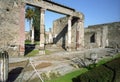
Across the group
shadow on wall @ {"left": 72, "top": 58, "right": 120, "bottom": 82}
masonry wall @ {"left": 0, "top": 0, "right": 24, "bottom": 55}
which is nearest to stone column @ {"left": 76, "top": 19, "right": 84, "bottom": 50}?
masonry wall @ {"left": 0, "top": 0, "right": 24, "bottom": 55}

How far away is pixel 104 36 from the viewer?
2986cm

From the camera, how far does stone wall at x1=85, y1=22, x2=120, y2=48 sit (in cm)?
2845

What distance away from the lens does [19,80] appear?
6.27 metres

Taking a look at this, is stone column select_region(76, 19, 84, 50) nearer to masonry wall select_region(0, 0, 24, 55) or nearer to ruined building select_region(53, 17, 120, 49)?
ruined building select_region(53, 17, 120, 49)

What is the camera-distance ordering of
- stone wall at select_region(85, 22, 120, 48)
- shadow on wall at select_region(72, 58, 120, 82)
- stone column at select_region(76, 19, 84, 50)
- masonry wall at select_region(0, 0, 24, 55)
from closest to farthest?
shadow on wall at select_region(72, 58, 120, 82) → masonry wall at select_region(0, 0, 24, 55) → stone column at select_region(76, 19, 84, 50) → stone wall at select_region(85, 22, 120, 48)

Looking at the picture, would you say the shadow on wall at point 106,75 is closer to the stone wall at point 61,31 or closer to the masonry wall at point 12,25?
the masonry wall at point 12,25

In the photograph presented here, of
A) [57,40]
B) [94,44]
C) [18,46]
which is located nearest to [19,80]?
[18,46]

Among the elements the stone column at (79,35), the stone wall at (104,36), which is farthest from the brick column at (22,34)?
the stone wall at (104,36)

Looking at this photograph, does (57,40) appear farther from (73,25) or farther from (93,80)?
(93,80)

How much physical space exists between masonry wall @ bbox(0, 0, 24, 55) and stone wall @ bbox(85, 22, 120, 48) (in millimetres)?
18600

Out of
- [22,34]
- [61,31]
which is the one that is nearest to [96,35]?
[61,31]

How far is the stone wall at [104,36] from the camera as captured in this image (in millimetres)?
28453

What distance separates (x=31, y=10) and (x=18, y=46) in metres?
22.5

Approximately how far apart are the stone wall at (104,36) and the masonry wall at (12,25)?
61.0 feet
